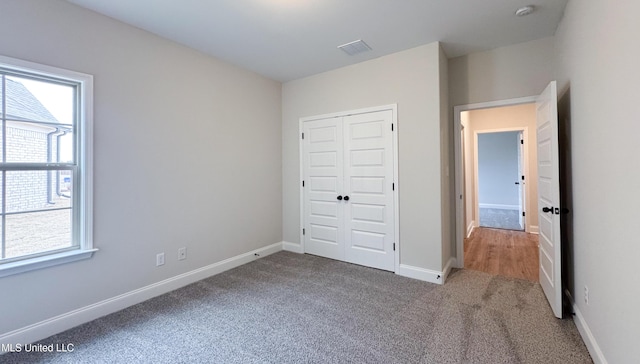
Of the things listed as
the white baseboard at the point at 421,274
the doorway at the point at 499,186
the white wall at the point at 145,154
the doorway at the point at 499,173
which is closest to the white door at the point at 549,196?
the doorway at the point at 499,186

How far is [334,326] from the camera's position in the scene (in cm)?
221

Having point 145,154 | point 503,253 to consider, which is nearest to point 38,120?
point 145,154

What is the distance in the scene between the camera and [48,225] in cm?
222

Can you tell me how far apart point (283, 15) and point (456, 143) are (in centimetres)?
259

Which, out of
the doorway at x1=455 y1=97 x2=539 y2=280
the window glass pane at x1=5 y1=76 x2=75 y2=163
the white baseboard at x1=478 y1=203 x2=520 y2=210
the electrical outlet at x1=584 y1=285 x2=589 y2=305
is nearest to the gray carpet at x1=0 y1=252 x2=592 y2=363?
the electrical outlet at x1=584 y1=285 x2=589 y2=305

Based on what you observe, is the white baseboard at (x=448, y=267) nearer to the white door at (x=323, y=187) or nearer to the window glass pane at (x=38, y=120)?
the white door at (x=323, y=187)

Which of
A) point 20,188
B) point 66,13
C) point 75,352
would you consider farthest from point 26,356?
point 66,13

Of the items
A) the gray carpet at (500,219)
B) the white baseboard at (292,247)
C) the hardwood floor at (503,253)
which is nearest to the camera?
the hardwood floor at (503,253)

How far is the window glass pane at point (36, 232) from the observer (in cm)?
204

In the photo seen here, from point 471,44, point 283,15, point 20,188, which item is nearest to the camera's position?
point 20,188

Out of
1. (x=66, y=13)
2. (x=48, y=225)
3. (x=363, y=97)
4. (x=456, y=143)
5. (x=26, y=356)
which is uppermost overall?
(x=66, y=13)

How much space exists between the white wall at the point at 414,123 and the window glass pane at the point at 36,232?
323cm

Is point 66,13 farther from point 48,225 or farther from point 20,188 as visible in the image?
point 48,225

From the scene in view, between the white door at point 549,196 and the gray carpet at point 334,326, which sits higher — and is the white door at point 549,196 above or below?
above
